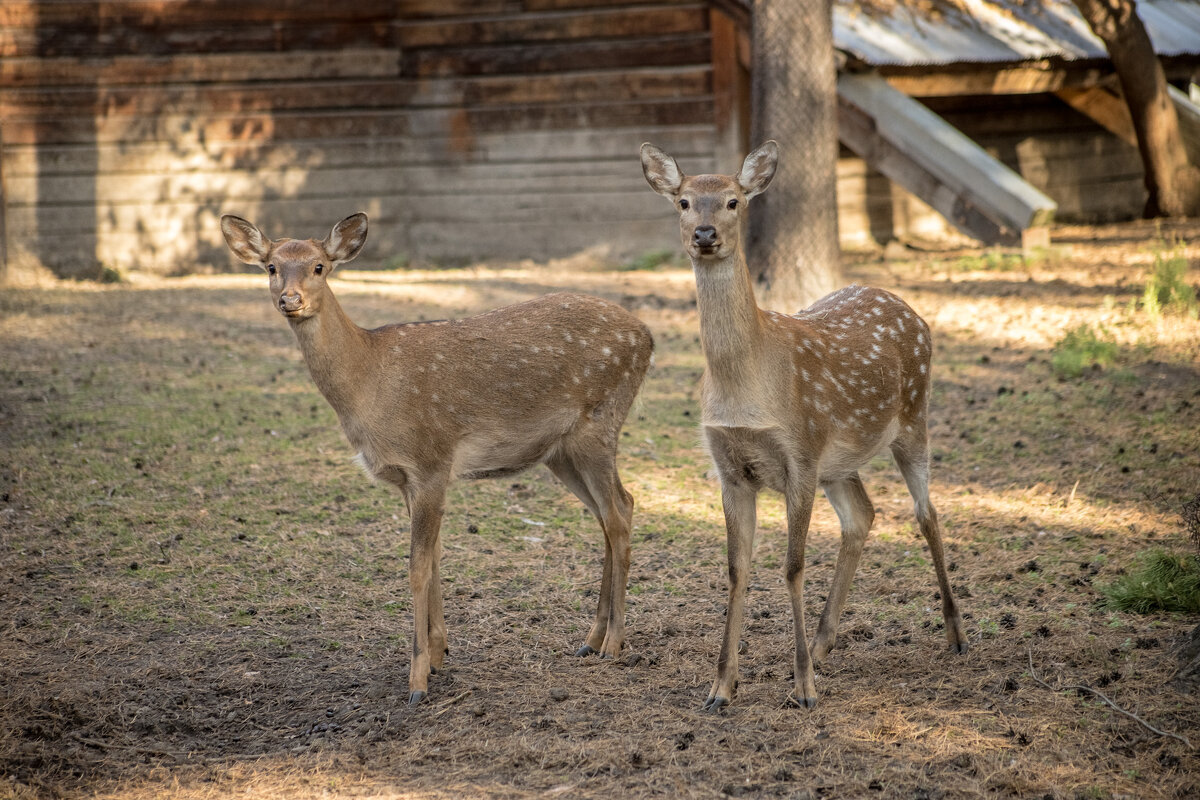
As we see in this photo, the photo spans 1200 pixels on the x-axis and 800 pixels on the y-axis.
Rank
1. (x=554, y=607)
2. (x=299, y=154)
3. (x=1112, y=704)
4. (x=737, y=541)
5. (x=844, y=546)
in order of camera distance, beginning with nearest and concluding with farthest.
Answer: (x=1112, y=704)
(x=737, y=541)
(x=844, y=546)
(x=554, y=607)
(x=299, y=154)

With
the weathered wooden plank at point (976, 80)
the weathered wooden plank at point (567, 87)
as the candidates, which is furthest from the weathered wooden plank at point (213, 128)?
the weathered wooden plank at point (976, 80)

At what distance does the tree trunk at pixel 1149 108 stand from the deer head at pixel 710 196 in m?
11.9

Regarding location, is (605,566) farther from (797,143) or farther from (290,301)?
(797,143)

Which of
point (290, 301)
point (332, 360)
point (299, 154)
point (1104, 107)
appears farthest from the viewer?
point (1104, 107)

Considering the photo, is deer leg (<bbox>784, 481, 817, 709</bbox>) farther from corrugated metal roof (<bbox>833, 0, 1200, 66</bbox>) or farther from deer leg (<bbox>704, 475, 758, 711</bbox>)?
corrugated metal roof (<bbox>833, 0, 1200, 66</bbox>)

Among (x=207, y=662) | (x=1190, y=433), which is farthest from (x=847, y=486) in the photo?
(x=1190, y=433)

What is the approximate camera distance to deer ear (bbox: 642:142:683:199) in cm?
478

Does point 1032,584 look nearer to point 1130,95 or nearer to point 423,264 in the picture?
point 423,264

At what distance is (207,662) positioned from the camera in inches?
198


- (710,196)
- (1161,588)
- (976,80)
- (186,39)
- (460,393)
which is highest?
(186,39)

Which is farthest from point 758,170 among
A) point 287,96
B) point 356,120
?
point 287,96

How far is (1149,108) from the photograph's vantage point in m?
15.3

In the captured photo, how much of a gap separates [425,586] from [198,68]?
11.8 meters

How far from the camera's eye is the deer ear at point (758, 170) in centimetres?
475
